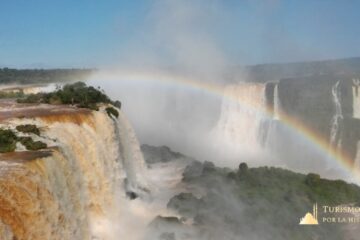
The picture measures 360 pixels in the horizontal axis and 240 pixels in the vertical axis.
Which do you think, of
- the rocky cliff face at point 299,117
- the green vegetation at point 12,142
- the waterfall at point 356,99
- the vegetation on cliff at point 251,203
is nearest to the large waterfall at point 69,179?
the green vegetation at point 12,142

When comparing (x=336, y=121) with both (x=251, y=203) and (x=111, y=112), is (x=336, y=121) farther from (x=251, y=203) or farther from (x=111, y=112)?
(x=111, y=112)

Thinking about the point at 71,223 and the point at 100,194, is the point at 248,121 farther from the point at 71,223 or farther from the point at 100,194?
the point at 71,223

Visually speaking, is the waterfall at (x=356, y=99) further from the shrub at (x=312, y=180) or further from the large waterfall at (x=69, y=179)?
the large waterfall at (x=69, y=179)

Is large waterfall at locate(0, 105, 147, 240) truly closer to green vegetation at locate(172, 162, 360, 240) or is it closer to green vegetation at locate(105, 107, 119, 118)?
green vegetation at locate(105, 107, 119, 118)

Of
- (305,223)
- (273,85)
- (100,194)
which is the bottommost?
(305,223)

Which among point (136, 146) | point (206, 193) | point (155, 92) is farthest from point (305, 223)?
point (155, 92)

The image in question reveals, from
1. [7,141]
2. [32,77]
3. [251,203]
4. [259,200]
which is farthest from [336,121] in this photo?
[32,77]
